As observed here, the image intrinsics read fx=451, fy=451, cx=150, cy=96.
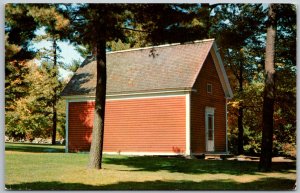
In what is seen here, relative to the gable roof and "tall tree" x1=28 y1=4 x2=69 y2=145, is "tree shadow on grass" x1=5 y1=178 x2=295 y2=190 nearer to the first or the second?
"tall tree" x1=28 y1=4 x2=69 y2=145

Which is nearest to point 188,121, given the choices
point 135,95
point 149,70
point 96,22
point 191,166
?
point 135,95

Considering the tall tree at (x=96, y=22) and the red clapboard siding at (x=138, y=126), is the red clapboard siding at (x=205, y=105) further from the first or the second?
the tall tree at (x=96, y=22)

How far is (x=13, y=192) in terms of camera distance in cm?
870

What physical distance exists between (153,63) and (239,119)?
4.31 meters

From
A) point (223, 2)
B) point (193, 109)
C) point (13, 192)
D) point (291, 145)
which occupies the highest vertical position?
point (223, 2)

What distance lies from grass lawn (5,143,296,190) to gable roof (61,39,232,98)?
3.78 m

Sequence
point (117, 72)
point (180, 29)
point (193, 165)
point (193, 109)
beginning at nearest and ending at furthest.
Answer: point (180, 29) < point (193, 165) < point (193, 109) < point (117, 72)

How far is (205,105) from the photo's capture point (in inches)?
645

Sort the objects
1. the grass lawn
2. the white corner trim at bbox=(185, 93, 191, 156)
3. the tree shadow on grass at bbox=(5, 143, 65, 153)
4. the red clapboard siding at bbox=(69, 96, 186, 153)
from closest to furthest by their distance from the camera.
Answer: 1. the grass lawn
2. the tree shadow on grass at bbox=(5, 143, 65, 153)
3. the white corner trim at bbox=(185, 93, 191, 156)
4. the red clapboard siding at bbox=(69, 96, 186, 153)

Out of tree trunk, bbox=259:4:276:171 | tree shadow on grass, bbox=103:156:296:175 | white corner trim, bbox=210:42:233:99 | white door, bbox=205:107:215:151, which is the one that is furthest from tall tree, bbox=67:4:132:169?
white door, bbox=205:107:215:151

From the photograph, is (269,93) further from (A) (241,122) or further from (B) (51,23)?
(A) (241,122)

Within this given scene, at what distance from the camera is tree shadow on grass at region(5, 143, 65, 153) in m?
10.7

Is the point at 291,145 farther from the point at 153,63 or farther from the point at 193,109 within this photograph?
the point at 153,63

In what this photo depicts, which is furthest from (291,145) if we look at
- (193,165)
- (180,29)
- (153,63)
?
(153,63)
